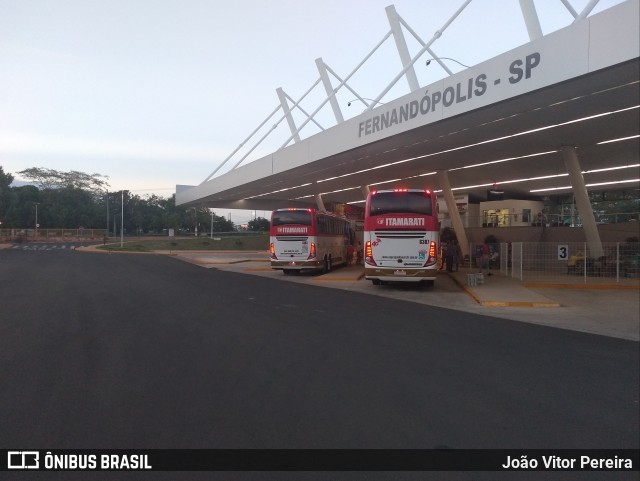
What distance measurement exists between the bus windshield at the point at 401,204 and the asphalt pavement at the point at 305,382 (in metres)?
7.58

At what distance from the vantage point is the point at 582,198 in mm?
25906

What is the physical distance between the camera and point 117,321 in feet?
36.6

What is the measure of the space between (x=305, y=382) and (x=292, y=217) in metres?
19.8

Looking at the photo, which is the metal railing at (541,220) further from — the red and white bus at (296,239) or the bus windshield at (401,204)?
the bus windshield at (401,204)

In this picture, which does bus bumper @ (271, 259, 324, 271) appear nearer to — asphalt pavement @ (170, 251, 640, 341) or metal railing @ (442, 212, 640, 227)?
asphalt pavement @ (170, 251, 640, 341)

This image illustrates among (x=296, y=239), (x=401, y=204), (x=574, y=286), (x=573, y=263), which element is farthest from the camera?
(x=296, y=239)

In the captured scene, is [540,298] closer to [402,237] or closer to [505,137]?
[402,237]

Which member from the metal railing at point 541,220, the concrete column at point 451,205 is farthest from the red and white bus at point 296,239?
Answer: the metal railing at point 541,220

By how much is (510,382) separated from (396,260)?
1288cm

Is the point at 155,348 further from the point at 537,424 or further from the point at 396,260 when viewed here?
the point at 396,260

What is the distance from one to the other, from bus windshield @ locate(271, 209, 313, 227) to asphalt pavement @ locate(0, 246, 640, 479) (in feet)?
44.7

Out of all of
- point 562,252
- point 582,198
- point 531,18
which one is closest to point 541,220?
point 582,198

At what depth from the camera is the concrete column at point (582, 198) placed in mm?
25078

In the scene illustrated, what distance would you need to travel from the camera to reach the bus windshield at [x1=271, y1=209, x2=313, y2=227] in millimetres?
26031
